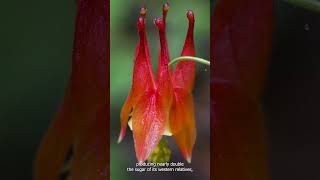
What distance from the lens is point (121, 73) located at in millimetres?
1525

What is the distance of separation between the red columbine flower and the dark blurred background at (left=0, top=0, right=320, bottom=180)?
1.2 inches

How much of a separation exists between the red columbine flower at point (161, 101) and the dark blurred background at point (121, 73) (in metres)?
0.03

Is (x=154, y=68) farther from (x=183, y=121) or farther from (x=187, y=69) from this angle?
(x=183, y=121)

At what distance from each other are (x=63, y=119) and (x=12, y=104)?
0.22 metres

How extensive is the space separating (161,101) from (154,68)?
0.13 m

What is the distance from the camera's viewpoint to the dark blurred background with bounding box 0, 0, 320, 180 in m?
1.52

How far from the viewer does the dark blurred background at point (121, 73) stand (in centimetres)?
152
